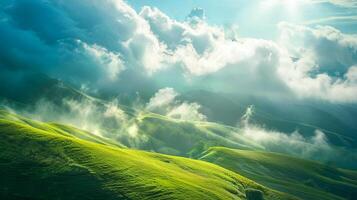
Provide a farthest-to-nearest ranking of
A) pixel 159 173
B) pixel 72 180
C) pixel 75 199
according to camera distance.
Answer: pixel 159 173
pixel 72 180
pixel 75 199

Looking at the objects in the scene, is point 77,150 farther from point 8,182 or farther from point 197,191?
point 197,191

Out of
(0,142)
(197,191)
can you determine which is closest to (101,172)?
(197,191)

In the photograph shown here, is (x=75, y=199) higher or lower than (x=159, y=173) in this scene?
lower

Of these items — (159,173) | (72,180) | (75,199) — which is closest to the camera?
(75,199)

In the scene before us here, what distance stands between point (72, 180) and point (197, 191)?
47.3m

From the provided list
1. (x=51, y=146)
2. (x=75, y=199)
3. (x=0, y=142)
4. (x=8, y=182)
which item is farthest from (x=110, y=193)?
(x=0, y=142)

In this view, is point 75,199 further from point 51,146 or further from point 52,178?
point 51,146

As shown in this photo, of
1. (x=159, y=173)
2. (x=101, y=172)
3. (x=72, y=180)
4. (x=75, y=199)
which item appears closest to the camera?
(x=75, y=199)

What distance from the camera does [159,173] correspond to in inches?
7328

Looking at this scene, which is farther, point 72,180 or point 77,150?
point 77,150

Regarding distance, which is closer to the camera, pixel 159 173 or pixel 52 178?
pixel 52 178

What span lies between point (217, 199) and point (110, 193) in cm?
4303

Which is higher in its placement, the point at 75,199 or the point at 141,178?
the point at 141,178

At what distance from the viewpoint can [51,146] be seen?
618ft
